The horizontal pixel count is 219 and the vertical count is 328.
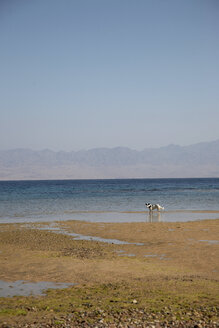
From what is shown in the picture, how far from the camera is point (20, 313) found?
911 cm

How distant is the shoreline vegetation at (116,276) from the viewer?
28.8 ft

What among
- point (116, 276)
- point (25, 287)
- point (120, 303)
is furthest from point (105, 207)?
point (120, 303)

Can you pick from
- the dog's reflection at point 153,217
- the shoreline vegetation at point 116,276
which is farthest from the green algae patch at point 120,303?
the dog's reflection at point 153,217

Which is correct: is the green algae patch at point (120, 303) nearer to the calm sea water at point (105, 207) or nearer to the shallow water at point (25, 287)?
the shallow water at point (25, 287)

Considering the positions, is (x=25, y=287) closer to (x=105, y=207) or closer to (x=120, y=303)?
(x=120, y=303)

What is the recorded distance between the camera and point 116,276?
42.0ft

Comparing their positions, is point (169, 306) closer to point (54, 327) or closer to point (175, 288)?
point (175, 288)

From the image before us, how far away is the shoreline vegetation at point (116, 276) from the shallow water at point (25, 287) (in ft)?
1.20

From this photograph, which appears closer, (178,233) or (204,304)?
(204,304)

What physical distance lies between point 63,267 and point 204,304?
245 inches

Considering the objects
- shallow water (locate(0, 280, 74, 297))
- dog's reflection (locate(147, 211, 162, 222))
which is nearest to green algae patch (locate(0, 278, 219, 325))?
shallow water (locate(0, 280, 74, 297))

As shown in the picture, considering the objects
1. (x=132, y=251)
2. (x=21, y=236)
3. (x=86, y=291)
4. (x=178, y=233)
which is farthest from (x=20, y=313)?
(x=178, y=233)

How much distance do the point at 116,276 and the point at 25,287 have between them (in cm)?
311

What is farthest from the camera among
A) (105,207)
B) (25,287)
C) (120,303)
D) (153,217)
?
(105,207)
